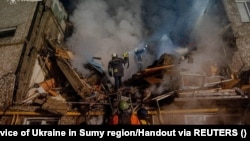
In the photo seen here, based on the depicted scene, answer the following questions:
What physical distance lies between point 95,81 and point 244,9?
8475 mm

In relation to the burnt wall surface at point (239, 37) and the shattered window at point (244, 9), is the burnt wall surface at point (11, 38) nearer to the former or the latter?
the burnt wall surface at point (239, 37)

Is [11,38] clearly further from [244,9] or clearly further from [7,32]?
[244,9]

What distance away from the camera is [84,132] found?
21.1ft

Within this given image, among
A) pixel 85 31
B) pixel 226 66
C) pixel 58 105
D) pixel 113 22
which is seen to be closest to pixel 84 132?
pixel 58 105

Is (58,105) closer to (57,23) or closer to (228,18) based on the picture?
(57,23)

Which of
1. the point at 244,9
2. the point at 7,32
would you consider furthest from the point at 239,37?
the point at 7,32

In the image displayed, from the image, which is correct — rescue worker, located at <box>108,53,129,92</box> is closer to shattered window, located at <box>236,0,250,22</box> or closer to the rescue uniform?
the rescue uniform

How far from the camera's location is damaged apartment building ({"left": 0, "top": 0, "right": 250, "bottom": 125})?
9.38 meters

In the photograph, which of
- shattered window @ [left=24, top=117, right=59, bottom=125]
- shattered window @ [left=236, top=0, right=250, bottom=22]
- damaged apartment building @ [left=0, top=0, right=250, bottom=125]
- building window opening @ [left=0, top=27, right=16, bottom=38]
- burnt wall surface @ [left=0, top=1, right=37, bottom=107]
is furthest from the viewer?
shattered window @ [left=236, top=0, right=250, bottom=22]

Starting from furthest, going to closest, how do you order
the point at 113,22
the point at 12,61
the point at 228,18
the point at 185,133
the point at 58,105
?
the point at 113,22 < the point at 228,18 < the point at 12,61 < the point at 58,105 < the point at 185,133

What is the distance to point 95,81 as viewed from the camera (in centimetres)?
1183

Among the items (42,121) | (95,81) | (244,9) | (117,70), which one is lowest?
(42,121)

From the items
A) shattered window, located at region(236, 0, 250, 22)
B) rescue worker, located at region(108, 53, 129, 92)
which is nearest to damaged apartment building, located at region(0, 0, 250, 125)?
shattered window, located at region(236, 0, 250, 22)

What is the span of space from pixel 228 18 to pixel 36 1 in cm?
996
